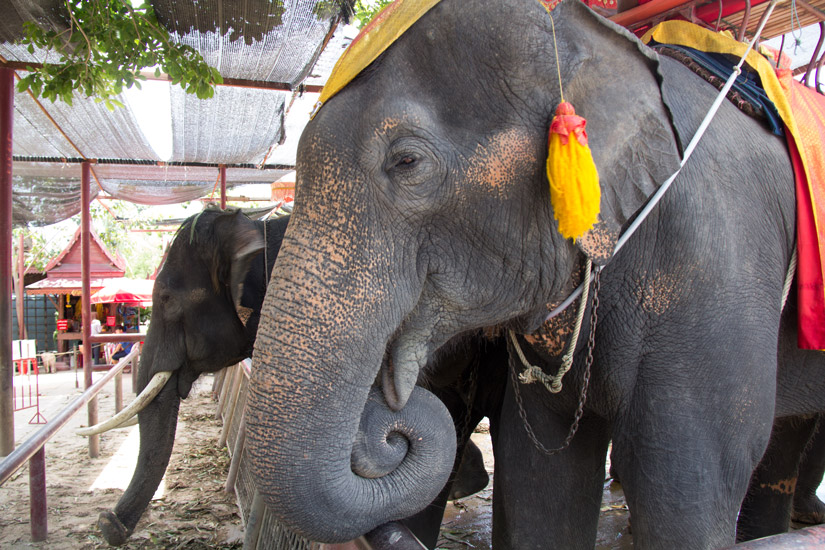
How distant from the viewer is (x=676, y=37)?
2.51 meters

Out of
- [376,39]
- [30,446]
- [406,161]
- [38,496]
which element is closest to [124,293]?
[38,496]

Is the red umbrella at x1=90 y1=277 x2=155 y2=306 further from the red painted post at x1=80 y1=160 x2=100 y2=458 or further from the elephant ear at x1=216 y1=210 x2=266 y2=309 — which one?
the elephant ear at x1=216 y1=210 x2=266 y2=309

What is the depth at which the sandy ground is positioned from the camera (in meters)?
4.57

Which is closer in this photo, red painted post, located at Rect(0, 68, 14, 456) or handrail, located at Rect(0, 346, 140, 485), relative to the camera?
handrail, located at Rect(0, 346, 140, 485)

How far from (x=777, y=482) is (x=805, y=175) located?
2322 millimetres

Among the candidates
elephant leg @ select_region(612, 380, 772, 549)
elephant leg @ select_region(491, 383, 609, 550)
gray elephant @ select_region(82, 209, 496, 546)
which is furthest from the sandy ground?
elephant leg @ select_region(612, 380, 772, 549)

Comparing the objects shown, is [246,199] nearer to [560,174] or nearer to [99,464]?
[99,464]

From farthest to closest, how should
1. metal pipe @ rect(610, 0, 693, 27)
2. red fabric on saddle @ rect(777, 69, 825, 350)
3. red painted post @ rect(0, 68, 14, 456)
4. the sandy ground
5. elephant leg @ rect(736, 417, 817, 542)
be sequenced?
1. red painted post @ rect(0, 68, 14, 456)
2. the sandy ground
3. elephant leg @ rect(736, 417, 817, 542)
4. metal pipe @ rect(610, 0, 693, 27)
5. red fabric on saddle @ rect(777, 69, 825, 350)

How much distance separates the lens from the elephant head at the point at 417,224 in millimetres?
1554

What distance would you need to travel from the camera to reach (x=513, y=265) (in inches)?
68.4

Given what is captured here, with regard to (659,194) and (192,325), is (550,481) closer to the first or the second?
(659,194)

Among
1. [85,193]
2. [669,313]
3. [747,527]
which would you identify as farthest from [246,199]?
[669,313]

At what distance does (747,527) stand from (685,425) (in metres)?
2.47

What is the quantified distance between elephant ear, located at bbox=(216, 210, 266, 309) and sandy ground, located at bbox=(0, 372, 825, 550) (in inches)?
77.3
